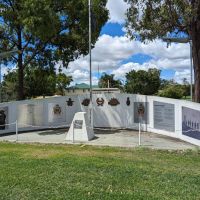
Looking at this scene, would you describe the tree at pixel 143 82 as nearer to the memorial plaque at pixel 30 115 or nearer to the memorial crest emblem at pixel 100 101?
the memorial crest emblem at pixel 100 101

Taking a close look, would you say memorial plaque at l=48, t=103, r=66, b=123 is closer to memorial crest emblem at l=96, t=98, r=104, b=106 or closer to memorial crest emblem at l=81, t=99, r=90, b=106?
memorial crest emblem at l=81, t=99, r=90, b=106

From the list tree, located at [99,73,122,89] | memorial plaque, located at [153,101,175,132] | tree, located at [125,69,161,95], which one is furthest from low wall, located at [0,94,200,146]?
tree, located at [99,73,122,89]

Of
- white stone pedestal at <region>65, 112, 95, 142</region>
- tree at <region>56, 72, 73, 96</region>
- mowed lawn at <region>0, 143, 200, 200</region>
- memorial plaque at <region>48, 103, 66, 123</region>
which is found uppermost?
tree at <region>56, 72, 73, 96</region>

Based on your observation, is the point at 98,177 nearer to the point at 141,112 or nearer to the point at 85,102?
the point at 141,112

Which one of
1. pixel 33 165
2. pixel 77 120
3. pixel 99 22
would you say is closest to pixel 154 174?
pixel 33 165

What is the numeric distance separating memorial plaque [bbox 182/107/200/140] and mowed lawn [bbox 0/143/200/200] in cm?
500

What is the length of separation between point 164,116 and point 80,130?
5.33 metres

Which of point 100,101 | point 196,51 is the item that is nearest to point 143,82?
point 100,101

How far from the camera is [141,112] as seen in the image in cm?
2525

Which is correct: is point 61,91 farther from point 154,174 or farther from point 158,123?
point 154,174

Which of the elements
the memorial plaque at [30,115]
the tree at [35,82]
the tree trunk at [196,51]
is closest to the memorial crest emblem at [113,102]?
the memorial plaque at [30,115]

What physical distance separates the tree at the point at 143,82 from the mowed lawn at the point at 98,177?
73754 mm

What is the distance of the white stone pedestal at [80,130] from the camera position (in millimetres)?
19359

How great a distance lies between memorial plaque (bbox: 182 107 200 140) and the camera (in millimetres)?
17775
